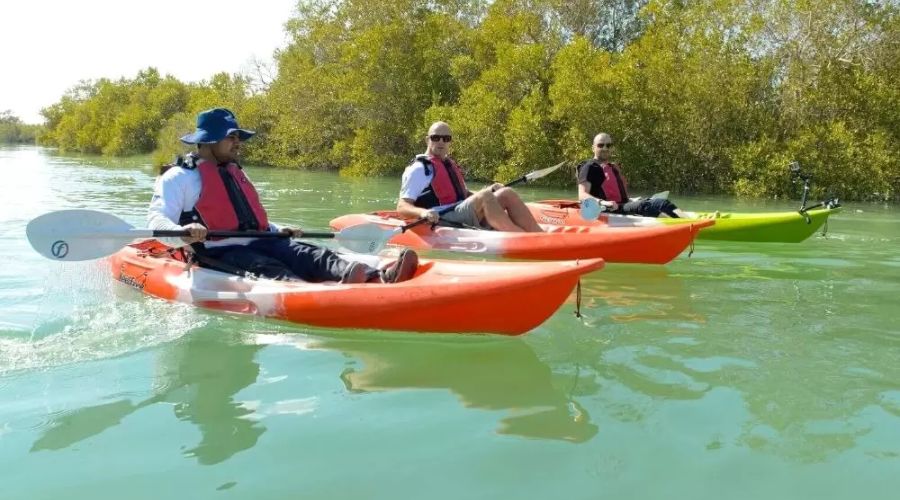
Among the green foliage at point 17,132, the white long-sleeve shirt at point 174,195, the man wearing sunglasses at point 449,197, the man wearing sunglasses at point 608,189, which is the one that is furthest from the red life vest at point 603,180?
the green foliage at point 17,132

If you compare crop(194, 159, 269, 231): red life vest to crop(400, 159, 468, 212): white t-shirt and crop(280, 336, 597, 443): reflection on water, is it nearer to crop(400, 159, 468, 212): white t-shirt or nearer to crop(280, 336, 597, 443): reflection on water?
crop(280, 336, 597, 443): reflection on water

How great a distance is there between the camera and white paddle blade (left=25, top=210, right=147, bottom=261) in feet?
12.8

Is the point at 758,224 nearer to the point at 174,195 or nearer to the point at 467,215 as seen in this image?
the point at 467,215

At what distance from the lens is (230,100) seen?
29484 mm

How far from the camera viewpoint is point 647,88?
14.9 meters

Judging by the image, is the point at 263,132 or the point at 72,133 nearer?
the point at 263,132

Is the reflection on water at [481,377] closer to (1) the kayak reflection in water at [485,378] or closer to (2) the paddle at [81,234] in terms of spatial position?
(1) the kayak reflection in water at [485,378]

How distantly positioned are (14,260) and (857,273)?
6547 millimetres

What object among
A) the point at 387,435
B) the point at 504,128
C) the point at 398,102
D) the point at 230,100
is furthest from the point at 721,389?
the point at 230,100

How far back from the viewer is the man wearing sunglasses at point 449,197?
6012 millimetres

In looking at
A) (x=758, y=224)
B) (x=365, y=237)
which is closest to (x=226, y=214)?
(x=365, y=237)

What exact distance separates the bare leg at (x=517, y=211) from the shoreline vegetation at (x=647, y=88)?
29.3 ft

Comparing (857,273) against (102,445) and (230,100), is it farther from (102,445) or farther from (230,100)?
(230,100)

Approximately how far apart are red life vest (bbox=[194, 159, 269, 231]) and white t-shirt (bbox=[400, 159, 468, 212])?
2196 mm
